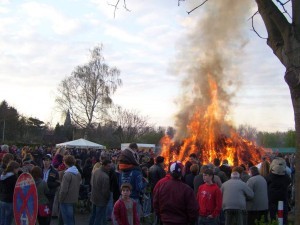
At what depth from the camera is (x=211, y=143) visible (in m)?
25.2

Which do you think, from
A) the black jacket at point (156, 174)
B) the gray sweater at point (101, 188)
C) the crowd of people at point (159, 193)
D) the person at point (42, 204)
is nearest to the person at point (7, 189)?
the crowd of people at point (159, 193)

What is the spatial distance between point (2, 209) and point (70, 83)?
139 ft

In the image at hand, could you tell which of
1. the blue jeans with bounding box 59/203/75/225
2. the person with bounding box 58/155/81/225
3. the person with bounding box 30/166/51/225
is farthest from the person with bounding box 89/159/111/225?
the person with bounding box 30/166/51/225

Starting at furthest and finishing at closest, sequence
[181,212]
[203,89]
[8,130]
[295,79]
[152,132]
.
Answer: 1. [152,132]
2. [8,130]
3. [203,89]
4. [181,212]
5. [295,79]

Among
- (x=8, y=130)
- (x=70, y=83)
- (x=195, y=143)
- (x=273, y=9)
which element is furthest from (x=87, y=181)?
(x=8, y=130)

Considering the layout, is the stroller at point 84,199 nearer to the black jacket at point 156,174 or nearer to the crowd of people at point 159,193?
the black jacket at point 156,174

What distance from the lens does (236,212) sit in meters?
8.73

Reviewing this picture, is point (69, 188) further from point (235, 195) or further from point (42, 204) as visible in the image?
point (235, 195)

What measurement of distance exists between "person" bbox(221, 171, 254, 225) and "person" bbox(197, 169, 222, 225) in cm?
48

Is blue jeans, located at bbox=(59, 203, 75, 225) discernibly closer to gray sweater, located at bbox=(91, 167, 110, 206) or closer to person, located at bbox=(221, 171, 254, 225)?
gray sweater, located at bbox=(91, 167, 110, 206)

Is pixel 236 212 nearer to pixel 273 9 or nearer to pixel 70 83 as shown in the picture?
pixel 273 9

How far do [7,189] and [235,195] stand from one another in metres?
4.59

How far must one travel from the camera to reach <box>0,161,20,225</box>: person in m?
8.67

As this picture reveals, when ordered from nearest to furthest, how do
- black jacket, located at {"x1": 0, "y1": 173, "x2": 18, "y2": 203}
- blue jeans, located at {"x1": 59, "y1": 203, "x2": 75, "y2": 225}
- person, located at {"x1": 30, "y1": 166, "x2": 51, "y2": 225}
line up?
person, located at {"x1": 30, "y1": 166, "x2": 51, "y2": 225} < black jacket, located at {"x1": 0, "y1": 173, "x2": 18, "y2": 203} < blue jeans, located at {"x1": 59, "y1": 203, "x2": 75, "y2": 225}
